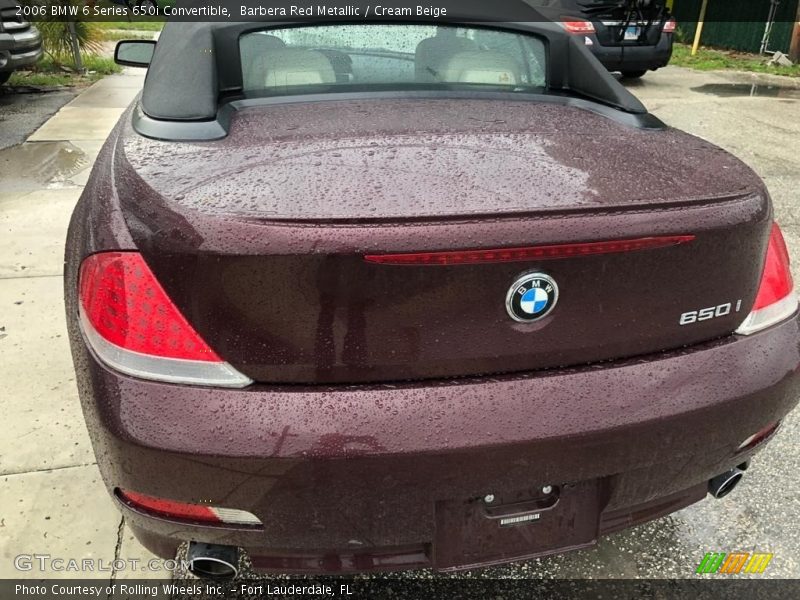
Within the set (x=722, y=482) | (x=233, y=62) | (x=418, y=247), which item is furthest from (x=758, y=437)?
(x=233, y=62)

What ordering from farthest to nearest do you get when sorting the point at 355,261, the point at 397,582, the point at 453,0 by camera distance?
1. the point at 453,0
2. the point at 397,582
3. the point at 355,261

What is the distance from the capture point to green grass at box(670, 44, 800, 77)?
1235 centimetres

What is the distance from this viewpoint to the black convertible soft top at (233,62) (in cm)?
182

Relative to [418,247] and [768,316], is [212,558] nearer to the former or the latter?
[418,247]

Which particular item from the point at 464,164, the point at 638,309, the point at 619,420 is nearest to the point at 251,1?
the point at 464,164

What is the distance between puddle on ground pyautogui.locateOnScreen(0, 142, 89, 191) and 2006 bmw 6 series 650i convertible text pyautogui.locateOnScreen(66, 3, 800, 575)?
4.31 meters

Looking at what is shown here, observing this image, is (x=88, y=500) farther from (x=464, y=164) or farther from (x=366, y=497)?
(x=464, y=164)

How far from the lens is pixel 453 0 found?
2514 millimetres

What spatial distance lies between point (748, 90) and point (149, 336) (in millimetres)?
11309

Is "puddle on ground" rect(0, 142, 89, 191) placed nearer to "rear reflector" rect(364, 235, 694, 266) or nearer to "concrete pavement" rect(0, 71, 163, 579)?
"concrete pavement" rect(0, 71, 163, 579)

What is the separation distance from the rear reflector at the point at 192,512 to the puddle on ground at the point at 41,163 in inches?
178

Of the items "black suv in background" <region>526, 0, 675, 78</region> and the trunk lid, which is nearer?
the trunk lid

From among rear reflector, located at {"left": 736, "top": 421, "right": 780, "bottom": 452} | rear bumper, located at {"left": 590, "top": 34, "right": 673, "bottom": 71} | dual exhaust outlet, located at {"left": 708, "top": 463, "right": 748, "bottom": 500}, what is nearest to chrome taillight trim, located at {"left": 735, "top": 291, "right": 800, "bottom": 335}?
rear reflector, located at {"left": 736, "top": 421, "right": 780, "bottom": 452}

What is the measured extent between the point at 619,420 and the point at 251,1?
1821 millimetres
